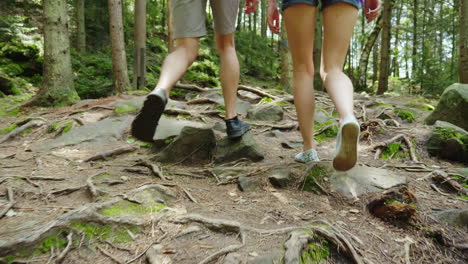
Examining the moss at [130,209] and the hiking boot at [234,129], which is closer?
the moss at [130,209]

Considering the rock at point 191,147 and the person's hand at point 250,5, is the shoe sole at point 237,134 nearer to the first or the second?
the rock at point 191,147

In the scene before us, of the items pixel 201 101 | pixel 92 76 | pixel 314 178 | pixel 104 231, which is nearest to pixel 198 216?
pixel 104 231

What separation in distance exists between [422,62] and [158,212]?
15978mm

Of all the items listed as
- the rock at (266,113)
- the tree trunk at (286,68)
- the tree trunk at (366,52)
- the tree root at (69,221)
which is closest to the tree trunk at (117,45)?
the tree trunk at (286,68)

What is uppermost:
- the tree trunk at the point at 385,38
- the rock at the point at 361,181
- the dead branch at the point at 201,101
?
the tree trunk at the point at 385,38

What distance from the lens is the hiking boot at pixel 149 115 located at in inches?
92.1

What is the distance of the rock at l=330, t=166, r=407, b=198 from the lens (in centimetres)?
233

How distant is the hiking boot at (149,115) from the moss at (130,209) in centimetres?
68

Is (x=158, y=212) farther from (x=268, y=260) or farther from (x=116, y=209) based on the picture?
(x=268, y=260)

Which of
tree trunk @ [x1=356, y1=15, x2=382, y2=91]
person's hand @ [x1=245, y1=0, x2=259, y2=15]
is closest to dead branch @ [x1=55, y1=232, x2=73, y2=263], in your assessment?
person's hand @ [x1=245, y1=0, x2=259, y2=15]

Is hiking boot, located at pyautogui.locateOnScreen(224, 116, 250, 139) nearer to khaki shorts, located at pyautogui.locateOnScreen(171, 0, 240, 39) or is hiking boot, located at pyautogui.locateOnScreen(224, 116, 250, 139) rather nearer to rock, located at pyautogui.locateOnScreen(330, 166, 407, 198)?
khaki shorts, located at pyautogui.locateOnScreen(171, 0, 240, 39)

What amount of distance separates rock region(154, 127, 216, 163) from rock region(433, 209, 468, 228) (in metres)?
2.02

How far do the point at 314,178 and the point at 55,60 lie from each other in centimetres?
637

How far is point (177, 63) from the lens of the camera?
263 cm
